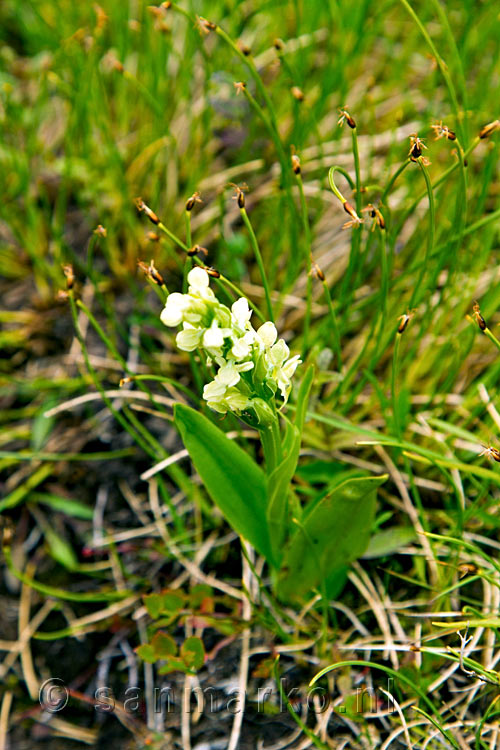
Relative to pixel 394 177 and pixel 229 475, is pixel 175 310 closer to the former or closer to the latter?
pixel 229 475

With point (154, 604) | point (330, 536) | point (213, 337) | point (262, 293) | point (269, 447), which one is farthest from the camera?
point (262, 293)

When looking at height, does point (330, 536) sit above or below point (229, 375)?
below

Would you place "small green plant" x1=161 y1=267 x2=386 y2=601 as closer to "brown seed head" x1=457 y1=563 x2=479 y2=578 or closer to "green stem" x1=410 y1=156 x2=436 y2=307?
"brown seed head" x1=457 y1=563 x2=479 y2=578

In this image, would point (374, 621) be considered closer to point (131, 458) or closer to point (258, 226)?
point (131, 458)

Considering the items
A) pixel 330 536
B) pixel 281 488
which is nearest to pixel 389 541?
pixel 330 536

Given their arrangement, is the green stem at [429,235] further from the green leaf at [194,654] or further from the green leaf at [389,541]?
the green leaf at [194,654]

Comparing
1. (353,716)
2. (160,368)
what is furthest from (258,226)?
(353,716)

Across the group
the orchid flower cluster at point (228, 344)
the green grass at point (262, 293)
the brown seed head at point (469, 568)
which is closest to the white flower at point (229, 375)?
the orchid flower cluster at point (228, 344)
